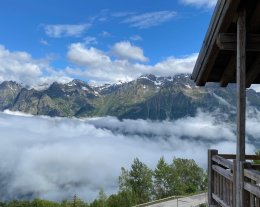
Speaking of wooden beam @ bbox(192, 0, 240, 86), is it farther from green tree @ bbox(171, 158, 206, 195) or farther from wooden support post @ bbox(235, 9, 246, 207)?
green tree @ bbox(171, 158, 206, 195)

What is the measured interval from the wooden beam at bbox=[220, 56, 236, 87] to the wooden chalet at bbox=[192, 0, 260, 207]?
0.12 ft

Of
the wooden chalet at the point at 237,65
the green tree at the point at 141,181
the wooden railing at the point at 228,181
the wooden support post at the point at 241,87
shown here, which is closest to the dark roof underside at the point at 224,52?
the wooden chalet at the point at 237,65

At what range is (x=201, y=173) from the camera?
330 ft

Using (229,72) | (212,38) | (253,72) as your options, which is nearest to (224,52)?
(212,38)

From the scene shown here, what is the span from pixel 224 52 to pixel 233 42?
132 cm

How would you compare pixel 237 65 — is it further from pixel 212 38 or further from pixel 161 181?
pixel 161 181

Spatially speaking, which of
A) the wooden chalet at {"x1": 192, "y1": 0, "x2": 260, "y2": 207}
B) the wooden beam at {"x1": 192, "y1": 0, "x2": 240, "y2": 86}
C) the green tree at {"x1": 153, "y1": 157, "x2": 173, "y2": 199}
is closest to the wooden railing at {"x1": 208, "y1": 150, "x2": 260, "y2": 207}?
the wooden chalet at {"x1": 192, "y1": 0, "x2": 260, "y2": 207}

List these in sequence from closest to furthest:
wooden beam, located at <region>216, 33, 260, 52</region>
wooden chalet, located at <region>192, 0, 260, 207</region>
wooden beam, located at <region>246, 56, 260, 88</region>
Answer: wooden chalet, located at <region>192, 0, 260, 207</region> < wooden beam, located at <region>216, 33, 260, 52</region> < wooden beam, located at <region>246, 56, 260, 88</region>

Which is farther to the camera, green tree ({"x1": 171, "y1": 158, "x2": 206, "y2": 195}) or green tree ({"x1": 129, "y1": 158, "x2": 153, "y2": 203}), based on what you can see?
green tree ({"x1": 129, "y1": 158, "x2": 153, "y2": 203})

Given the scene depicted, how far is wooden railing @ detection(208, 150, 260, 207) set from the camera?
24.0 feet

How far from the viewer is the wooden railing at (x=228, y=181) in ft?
24.0

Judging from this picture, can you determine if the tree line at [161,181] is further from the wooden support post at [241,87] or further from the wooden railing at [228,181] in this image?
the wooden support post at [241,87]

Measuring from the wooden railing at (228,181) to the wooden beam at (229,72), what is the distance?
2.22 metres

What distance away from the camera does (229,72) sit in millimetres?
11805
